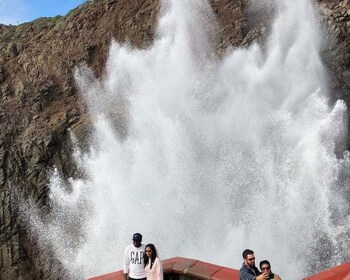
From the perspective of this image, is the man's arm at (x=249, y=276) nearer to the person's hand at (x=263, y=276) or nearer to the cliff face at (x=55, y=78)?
the person's hand at (x=263, y=276)

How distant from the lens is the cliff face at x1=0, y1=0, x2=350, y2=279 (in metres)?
15.1

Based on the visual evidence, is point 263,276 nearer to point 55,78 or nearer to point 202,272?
point 202,272

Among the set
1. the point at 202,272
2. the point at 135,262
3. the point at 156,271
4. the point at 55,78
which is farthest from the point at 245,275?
the point at 55,78

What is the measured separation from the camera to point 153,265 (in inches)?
182

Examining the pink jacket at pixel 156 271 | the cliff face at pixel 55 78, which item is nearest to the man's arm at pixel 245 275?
the pink jacket at pixel 156 271

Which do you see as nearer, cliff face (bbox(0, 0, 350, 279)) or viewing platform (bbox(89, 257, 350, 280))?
viewing platform (bbox(89, 257, 350, 280))

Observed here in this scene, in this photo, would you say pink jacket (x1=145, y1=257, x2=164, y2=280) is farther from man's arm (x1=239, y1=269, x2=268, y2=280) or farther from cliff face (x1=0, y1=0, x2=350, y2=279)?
cliff face (x1=0, y1=0, x2=350, y2=279)

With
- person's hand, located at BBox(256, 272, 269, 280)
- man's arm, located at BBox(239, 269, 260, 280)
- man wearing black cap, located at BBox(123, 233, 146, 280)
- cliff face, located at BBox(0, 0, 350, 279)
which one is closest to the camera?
person's hand, located at BBox(256, 272, 269, 280)

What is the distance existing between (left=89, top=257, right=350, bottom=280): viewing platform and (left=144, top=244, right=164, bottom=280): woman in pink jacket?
21.0 inches

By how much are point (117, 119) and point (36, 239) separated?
18.8ft

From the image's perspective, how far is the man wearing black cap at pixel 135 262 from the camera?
4922 millimetres

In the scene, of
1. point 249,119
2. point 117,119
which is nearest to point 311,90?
point 249,119

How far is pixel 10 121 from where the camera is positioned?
1764cm

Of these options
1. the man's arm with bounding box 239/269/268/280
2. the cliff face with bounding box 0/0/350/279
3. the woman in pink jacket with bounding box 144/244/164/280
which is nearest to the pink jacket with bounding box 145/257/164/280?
the woman in pink jacket with bounding box 144/244/164/280
